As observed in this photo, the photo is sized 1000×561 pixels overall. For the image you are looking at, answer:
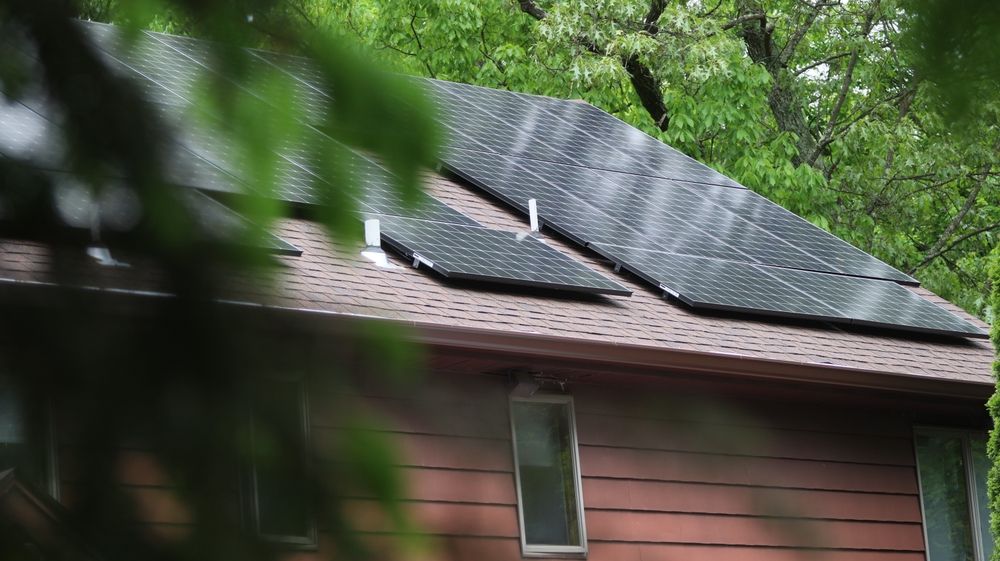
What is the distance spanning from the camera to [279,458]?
162 centimetres

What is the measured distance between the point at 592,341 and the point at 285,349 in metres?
7.61

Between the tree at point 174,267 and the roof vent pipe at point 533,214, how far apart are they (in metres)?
9.68

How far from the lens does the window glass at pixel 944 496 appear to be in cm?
1163

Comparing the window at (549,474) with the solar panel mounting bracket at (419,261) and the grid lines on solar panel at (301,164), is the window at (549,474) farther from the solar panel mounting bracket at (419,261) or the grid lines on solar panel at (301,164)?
the grid lines on solar panel at (301,164)

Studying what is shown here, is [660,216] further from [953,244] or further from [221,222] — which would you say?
[221,222]

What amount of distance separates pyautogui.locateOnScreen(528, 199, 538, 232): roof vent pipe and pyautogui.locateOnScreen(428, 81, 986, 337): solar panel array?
0.08 meters

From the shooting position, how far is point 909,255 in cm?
2197

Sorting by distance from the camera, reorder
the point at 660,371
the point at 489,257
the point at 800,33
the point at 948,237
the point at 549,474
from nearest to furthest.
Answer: the point at 549,474 < the point at 660,371 < the point at 489,257 < the point at 800,33 < the point at 948,237

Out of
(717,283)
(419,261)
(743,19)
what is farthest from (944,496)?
(743,19)

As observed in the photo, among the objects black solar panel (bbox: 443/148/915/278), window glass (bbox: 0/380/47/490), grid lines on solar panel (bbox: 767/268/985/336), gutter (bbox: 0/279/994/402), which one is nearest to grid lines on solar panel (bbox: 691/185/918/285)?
black solar panel (bbox: 443/148/915/278)

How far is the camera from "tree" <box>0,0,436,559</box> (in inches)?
60.5

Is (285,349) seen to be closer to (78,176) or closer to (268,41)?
(78,176)

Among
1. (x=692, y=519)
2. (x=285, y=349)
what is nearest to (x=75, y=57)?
(x=285, y=349)

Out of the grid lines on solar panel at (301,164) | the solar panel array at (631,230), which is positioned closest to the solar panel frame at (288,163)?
the grid lines on solar panel at (301,164)
